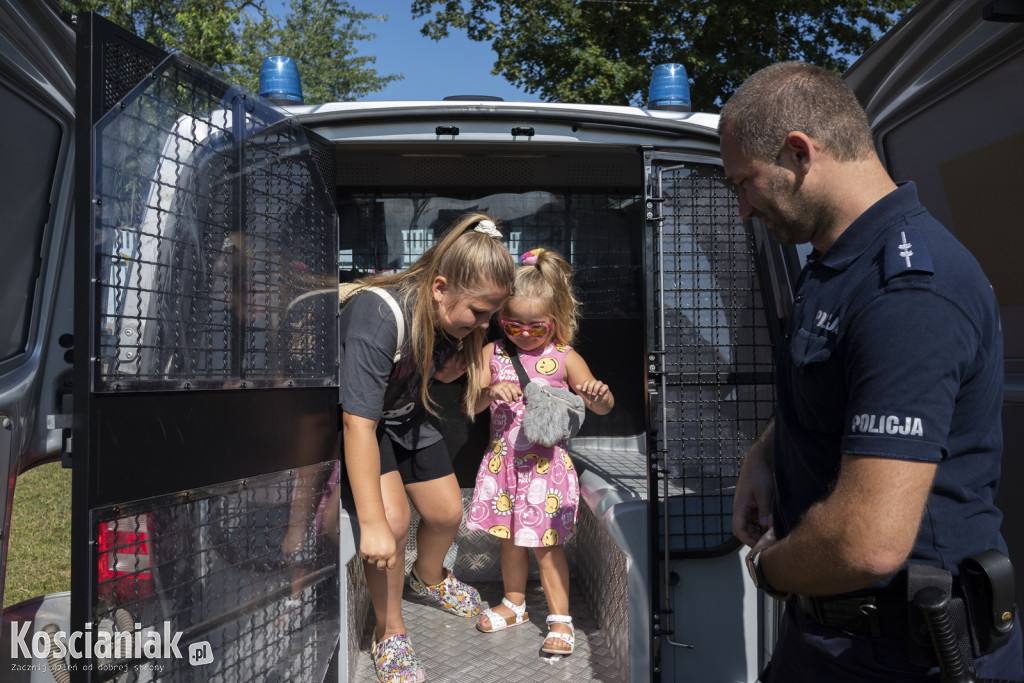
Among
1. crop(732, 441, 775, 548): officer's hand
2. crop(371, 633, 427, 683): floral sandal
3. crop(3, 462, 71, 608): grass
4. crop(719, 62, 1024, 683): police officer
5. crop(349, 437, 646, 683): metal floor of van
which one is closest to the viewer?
crop(719, 62, 1024, 683): police officer

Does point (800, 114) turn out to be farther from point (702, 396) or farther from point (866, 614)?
point (702, 396)

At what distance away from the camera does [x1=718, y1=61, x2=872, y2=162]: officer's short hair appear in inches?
52.0

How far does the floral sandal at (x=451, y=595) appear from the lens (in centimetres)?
346

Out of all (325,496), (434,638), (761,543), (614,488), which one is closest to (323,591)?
(325,496)

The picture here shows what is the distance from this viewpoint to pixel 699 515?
2576 millimetres

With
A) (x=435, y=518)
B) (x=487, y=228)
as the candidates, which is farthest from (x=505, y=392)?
(x=487, y=228)

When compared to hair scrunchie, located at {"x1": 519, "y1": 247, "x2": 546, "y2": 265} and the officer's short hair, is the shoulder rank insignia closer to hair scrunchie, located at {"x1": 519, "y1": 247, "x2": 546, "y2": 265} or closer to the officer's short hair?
the officer's short hair

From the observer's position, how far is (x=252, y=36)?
593 inches

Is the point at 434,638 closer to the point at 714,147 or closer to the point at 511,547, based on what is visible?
the point at 511,547

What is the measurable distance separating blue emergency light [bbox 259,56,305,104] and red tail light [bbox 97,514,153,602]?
1.81 metres

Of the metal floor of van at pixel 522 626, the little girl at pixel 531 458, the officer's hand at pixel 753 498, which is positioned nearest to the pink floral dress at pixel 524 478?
the little girl at pixel 531 458

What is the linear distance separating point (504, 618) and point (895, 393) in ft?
8.22

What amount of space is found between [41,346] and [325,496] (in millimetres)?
977

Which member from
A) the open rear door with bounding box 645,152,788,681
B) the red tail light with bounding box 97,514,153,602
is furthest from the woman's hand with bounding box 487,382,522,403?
the red tail light with bounding box 97,514,153,602
